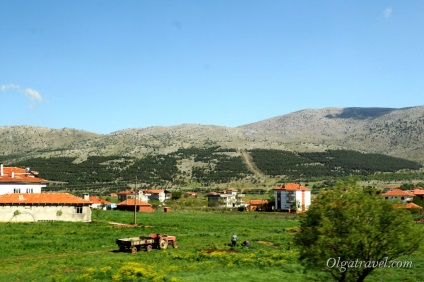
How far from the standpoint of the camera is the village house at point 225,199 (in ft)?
479

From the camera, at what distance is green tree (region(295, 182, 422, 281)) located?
22141 mm

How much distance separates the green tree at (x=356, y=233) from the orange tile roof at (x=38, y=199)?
180 feet

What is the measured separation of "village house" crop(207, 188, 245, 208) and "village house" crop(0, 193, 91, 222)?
71694 mm

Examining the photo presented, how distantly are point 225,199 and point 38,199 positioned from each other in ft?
306

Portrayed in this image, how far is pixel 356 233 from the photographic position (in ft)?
72.0

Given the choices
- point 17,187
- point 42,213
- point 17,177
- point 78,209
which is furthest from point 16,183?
point 78,209

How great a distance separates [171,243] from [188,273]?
48.7 feet

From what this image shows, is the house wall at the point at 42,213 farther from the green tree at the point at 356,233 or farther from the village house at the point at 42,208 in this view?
the green tree at the point at 356,233

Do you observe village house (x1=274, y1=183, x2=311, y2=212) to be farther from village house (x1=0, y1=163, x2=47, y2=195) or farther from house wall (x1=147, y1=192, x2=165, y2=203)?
village house (x1=0, y1=163, x2=47, y2=195)

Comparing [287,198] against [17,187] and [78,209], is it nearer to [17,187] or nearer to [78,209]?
[78,209]

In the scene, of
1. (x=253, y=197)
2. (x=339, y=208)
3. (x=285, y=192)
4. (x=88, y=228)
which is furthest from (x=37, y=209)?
(x=253, y=197)

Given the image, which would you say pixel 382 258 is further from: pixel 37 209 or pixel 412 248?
pixel 37 209

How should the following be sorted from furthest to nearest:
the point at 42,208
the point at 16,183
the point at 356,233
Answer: the point at 16,183 < the point at 42,208 < the point at 356,233

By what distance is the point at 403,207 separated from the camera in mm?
23406
